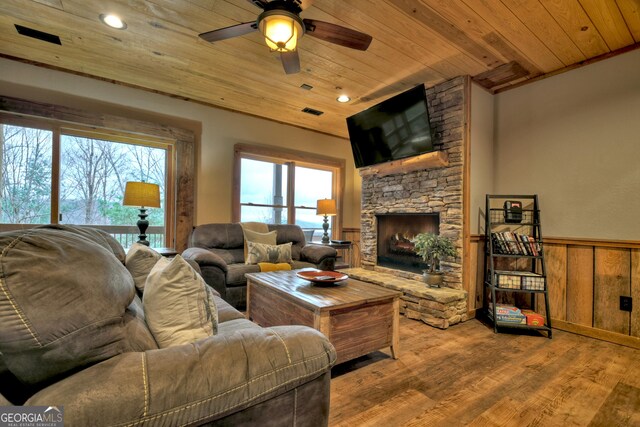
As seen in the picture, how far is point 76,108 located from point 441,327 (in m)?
4.56

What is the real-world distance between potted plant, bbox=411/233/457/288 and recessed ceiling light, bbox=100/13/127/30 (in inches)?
132

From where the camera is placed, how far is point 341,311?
73.2 inches

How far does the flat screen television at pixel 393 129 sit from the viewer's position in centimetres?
312

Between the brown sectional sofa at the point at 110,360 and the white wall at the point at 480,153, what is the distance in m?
2.87

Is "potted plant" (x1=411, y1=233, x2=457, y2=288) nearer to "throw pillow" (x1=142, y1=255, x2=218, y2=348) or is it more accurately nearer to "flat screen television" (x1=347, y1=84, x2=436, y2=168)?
"flat screen television" (x1=347, y1=84, x2=436, y2=168)

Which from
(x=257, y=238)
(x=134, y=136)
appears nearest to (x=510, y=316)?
(x=257, y=238)

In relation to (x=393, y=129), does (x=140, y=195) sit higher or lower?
lower

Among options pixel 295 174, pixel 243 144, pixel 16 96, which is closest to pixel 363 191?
pixel 295 174

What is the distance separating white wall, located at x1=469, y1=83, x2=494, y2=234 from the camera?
3.15m

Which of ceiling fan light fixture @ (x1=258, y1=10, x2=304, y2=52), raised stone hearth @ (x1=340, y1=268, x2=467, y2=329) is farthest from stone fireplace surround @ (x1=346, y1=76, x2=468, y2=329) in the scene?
ceiling fan light fixture @ (x1=258, y1=10, x2=304, y2=52)

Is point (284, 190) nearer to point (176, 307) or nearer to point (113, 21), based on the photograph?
point (113, 21)

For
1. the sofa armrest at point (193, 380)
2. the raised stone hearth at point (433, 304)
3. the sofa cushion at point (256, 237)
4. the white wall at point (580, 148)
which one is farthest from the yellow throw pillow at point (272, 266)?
the white wall at point (580, 148)

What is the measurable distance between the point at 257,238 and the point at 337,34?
A: 2498 mm

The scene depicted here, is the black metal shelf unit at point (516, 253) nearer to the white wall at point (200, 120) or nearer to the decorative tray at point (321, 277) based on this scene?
the decorative tray at point (321, 277)
